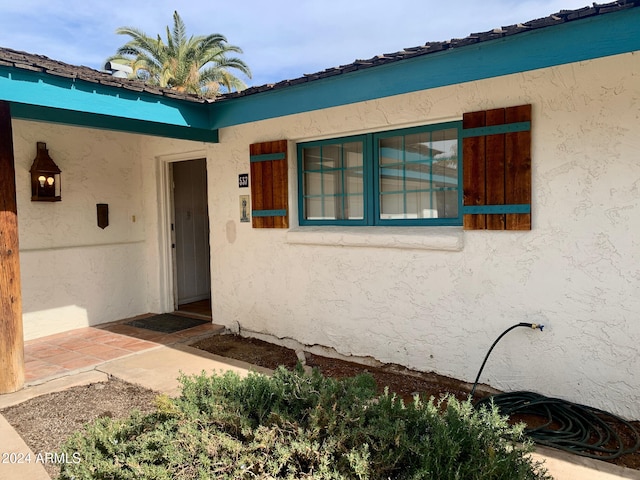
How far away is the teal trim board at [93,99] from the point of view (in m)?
3.72

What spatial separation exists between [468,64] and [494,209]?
1262 mm

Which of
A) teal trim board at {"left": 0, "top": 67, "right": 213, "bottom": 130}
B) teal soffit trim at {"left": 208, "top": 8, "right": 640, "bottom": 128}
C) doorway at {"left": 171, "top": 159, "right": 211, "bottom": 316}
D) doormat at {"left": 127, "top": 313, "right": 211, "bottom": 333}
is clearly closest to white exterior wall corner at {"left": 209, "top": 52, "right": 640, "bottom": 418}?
teal soffit trim at {"left": 208, "top": 8, "right": 640, "bottom": 128}

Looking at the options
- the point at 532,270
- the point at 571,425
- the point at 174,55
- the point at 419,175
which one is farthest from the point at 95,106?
the point at 174,55

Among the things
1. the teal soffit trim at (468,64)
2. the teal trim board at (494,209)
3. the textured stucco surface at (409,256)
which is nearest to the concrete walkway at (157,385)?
the textured stucco surface at (409,256)

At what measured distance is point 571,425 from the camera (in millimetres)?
3359

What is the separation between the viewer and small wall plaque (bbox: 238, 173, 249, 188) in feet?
19.2

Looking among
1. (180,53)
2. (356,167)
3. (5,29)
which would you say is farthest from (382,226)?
(5,29)

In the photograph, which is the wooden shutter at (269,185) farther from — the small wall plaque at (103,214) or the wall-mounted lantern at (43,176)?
the wall-mounted lantern at (43,176)

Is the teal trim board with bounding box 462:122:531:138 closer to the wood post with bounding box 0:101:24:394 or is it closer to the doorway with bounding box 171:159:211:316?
the wood post with bounding box 0:101:24:394

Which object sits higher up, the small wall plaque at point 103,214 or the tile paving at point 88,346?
the small wall plaque at point 103,214

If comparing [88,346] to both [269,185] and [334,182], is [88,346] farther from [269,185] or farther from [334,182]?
[334,182]

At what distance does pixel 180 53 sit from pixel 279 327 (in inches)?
651

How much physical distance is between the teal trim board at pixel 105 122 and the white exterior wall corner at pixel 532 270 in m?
1.21

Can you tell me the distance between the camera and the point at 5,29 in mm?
16609
